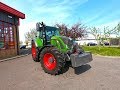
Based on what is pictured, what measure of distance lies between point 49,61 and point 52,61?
219 mm

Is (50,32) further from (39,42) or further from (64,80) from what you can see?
(64,80)

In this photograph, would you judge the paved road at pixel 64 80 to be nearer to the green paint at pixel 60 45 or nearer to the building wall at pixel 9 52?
the green paint at pixel 60 45

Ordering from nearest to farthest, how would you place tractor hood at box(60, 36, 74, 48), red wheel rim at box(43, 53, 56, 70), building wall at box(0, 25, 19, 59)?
red wheel rim at box(43, 53, 56, 70) → tractor hood at box(60, 36, 74, 48) → building wall at box(0, 25, 19, 59)

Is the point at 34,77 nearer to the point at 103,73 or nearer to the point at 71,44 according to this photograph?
the point at 71,44

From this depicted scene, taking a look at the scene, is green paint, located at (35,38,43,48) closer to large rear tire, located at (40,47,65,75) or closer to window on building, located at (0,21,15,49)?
large rear tire, located at (40,47,65,75)

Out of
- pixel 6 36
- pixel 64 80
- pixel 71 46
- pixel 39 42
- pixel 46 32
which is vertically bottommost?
pixel 64 80

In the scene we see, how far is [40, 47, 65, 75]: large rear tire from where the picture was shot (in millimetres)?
8413

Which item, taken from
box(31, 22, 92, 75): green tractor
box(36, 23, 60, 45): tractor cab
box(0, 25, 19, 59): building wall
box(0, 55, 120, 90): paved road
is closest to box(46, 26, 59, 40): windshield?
box(36, 23, 60, 45): tractor cab

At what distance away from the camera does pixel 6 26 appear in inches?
683

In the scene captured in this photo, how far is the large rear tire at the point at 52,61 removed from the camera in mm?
8413

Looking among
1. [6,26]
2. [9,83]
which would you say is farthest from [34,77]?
[6,26]

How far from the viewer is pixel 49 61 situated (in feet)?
29.8

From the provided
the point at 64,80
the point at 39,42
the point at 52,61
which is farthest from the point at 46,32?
the point at 64,80

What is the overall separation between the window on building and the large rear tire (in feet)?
27.2
